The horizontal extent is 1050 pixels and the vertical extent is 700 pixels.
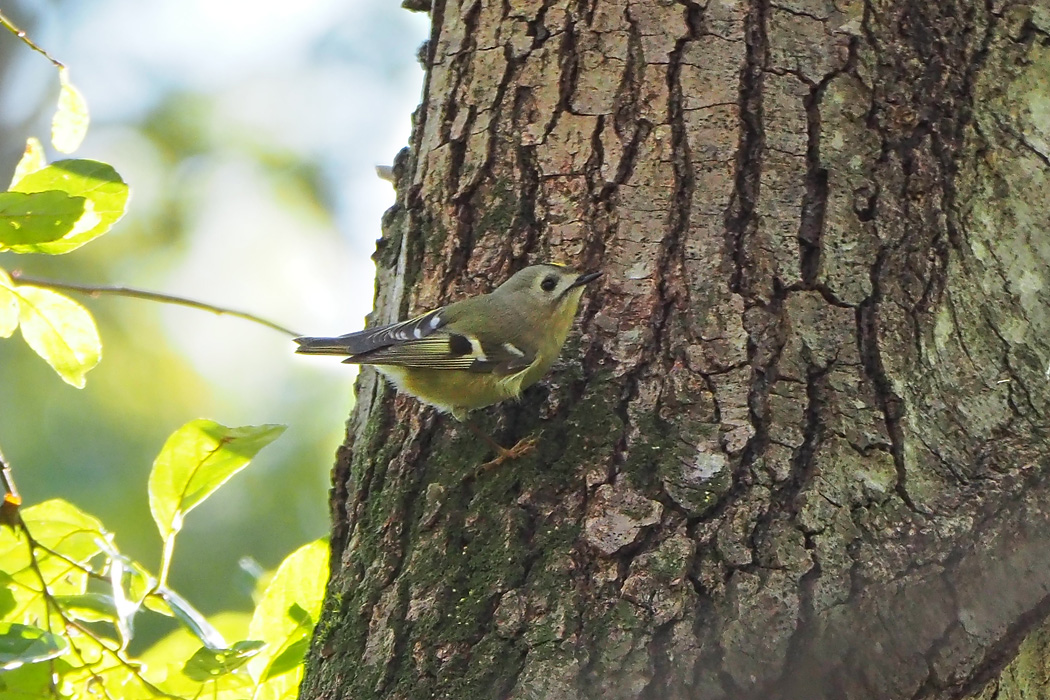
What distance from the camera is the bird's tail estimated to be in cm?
228

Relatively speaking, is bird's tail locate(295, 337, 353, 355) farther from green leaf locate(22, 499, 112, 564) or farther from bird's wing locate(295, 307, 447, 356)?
green leaf locate(22, 499, 112, 564)

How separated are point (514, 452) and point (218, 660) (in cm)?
58

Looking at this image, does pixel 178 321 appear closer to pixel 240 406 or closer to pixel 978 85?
pixel 240 406

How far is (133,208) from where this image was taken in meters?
7.67

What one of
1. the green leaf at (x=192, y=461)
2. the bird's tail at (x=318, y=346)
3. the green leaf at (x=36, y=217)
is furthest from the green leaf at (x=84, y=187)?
the bird's tail at (x=318, y=346)

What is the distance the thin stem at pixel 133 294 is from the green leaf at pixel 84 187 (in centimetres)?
11

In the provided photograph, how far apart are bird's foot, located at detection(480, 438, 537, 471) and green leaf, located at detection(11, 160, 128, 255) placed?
2.37 feet

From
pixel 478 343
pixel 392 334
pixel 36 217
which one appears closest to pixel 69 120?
pixel 36 217

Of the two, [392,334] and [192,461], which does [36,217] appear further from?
[392,334]

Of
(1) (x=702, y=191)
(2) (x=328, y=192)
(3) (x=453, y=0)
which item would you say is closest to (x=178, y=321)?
(2) (x=328, y=192)

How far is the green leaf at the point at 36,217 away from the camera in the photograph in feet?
4.53

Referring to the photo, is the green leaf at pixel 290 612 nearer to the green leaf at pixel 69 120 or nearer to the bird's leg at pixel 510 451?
the bird's leg at pixel 510 451

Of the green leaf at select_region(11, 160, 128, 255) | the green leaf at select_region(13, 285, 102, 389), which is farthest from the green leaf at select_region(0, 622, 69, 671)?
the green leaf at select_region(11, 160, 128, 255)

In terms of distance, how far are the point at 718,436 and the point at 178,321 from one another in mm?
6508
